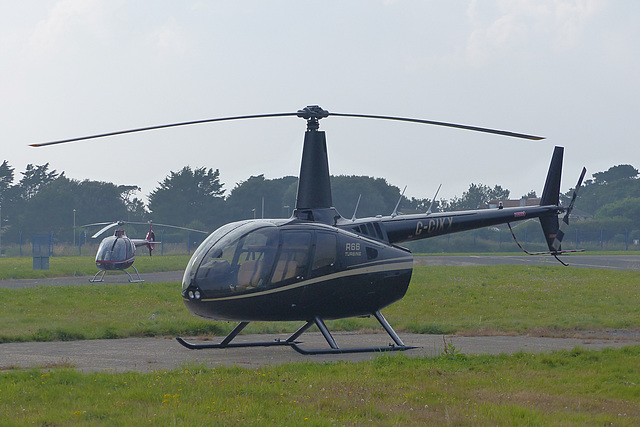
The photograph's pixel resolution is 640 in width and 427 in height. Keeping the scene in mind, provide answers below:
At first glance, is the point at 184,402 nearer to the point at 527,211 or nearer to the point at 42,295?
the point at 527,211

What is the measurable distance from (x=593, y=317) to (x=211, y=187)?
7530 centimetres

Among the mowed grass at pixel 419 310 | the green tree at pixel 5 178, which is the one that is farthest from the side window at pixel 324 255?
the green tree at pixel 5 178

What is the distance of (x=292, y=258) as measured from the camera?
1234cm

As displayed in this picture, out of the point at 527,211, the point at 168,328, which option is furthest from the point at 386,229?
the point at 168,328

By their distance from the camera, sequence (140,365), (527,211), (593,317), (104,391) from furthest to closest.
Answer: (593,317), (527,211), (140,365), (104,391)

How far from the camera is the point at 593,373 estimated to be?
1017 centimetres

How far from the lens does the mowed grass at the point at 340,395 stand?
290 inches

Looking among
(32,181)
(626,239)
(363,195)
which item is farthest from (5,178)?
(626,239)

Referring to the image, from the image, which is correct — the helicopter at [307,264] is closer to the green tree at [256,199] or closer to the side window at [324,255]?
the side window at [324,255]

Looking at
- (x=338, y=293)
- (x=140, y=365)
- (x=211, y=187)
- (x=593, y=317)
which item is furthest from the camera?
(x=211, y=187)

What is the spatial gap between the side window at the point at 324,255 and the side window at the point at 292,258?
17 cm


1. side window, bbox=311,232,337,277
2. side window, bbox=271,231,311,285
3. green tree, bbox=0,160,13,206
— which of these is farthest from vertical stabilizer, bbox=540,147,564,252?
green tree, bbox=0,160,13,206

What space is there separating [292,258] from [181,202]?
7907cm

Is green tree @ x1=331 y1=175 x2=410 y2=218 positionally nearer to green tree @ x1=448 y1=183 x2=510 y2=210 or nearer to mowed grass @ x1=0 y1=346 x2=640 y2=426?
green tree @ x1=448 y1=183 x2=510 y2=210
